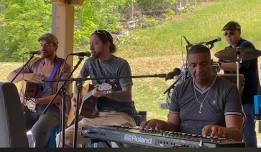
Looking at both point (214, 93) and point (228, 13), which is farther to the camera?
point (228, 13)

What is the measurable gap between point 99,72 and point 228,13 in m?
6.91

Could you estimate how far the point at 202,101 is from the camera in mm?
2803

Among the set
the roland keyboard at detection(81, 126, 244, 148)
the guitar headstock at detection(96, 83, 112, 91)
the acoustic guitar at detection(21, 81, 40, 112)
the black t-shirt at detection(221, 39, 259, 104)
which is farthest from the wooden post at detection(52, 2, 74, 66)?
the roland keyboard at detection(81, 126, 244, 148)

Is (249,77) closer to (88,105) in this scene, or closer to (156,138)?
(88,105)

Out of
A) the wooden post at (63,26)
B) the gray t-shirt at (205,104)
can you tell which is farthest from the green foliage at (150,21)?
the gray t-shirt at (205,104)

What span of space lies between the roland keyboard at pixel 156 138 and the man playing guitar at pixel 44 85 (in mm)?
1404

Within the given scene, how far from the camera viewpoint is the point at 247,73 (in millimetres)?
4836

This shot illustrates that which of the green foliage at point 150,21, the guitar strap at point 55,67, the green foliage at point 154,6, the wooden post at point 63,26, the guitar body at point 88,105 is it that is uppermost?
the green foliage at point 154,6

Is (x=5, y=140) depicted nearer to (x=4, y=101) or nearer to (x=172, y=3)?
(x=4, y=101)

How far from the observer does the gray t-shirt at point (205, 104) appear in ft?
8.90

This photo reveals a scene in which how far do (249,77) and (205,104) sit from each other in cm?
216

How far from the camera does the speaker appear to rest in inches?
71.5

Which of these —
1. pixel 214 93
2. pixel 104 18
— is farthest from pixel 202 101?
pixel 104 18

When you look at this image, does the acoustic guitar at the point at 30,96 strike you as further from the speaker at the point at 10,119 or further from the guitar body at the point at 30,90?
the speaker at the point at 10,119
